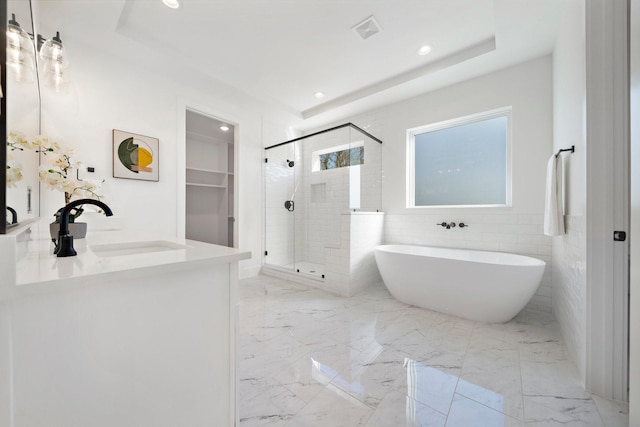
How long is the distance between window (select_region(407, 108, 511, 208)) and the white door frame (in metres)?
1.47

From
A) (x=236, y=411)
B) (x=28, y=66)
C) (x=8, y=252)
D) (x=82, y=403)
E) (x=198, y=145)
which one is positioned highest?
(x=198, y=145)

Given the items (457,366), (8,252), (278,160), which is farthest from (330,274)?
(8,252)

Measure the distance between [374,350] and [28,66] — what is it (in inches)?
107

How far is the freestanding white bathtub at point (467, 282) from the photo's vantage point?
2.06 meters

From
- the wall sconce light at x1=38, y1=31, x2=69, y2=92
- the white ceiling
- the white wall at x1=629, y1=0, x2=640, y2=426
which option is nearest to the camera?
the white wall at x1=629, y1=0, x2=640, y2=426

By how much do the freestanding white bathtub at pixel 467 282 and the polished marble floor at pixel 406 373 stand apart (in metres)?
0.15

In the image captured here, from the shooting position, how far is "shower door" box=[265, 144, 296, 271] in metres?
4.05

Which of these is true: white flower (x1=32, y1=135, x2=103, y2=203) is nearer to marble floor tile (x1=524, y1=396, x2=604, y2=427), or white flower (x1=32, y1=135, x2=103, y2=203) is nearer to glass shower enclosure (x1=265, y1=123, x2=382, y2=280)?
glass shower enclosure (x1=265, y1=123, x2=382, y2=280)

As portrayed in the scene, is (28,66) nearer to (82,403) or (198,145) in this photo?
(82,403)

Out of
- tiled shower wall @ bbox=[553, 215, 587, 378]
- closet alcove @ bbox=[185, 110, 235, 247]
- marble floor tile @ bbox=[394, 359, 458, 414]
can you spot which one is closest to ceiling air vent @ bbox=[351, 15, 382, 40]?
tiled shower wall @ bbox=[553, 215, 587, 378]

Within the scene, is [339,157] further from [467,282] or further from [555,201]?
[555,201]

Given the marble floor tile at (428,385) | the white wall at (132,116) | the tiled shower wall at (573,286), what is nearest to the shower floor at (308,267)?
the white wall at (132,116)

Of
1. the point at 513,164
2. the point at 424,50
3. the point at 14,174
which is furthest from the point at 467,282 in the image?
the point at 14,174

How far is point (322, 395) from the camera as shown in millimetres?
1387
